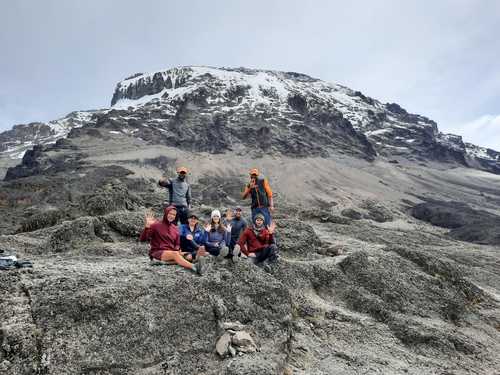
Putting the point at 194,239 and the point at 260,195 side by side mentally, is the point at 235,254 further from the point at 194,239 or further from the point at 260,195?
the point at 260,195

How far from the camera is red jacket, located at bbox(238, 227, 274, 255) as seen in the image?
9.59m

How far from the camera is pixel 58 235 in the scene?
36.8 ft

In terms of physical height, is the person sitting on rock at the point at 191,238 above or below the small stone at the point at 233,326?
above

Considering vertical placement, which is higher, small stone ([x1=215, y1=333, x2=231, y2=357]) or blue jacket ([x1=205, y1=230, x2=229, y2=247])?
blue jacket ([x1=205, y1=230, x2=229, y2=247])

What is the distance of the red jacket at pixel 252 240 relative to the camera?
378 inches

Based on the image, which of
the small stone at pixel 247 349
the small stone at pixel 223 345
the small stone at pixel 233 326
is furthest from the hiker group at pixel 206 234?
the small stone at pixel 247 349

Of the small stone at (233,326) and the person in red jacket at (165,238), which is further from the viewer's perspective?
the person in red jacket at (165,238)

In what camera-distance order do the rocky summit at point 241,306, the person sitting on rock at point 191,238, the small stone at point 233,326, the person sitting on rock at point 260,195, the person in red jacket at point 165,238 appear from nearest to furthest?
the rocky summit at point 241,306, the small stone at point 233,326, the person in red jacket at point 165,238, the person sitting on rock at point 191,238, the person sitting on rock at point 260,195

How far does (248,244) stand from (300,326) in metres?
2.41

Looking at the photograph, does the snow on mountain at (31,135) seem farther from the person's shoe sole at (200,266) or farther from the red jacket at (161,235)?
the person's shoe sole at (200,266)

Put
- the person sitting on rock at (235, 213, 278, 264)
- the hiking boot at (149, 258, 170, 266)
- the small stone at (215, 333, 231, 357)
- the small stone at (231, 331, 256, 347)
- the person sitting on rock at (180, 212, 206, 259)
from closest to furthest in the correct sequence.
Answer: the small stone at (215, 333, 231, 357) → the small stone at (231, 331, 256, 347) → the hiking boot at (149, 258, 170, 266) → the person sitting on rock at (180, 212, 206, 259) → the person sitting on rock at (235, 213, 278, 264)

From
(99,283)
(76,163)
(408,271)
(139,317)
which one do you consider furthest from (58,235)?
(76,163)

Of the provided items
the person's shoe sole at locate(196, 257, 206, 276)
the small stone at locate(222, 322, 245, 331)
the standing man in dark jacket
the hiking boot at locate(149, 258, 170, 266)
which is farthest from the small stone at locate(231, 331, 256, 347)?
the standing man in dark jacket

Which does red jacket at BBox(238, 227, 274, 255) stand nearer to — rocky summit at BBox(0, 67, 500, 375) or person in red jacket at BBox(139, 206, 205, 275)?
rocky summit at BBox(0, 67, 500, 375)
